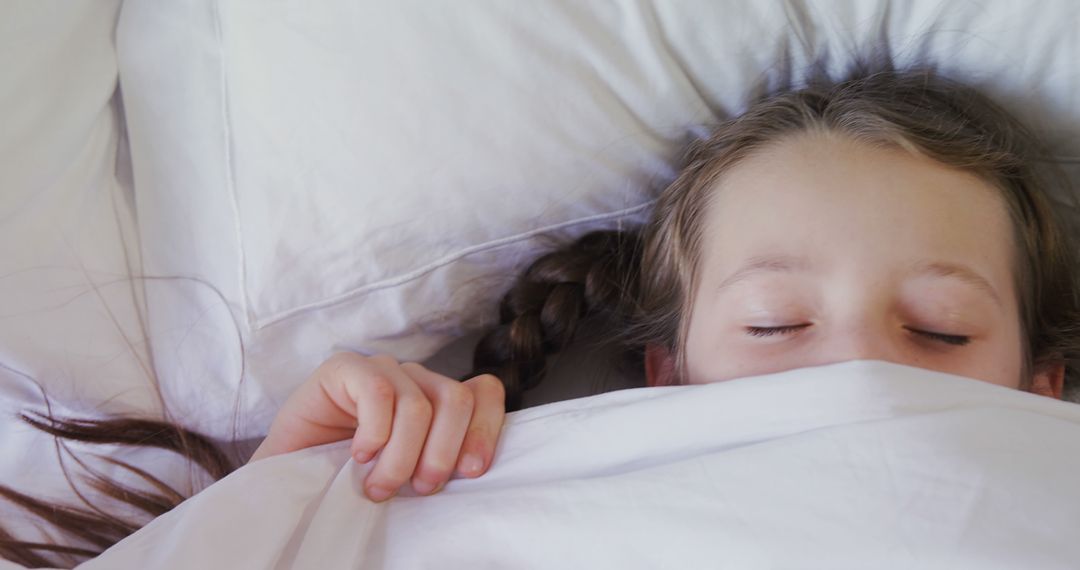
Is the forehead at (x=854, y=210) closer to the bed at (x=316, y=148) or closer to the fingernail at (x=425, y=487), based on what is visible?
the bed at (x=316, y=148)

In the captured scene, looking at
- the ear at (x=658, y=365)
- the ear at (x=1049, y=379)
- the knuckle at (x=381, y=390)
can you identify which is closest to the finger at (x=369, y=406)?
the knuckle at (x=381, y=390)

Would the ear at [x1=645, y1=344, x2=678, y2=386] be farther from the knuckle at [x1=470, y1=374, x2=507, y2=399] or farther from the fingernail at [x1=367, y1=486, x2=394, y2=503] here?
the fingernail at [x1=367, y1=486, x2=394, y2=503]

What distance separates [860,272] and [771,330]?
0.31 ft

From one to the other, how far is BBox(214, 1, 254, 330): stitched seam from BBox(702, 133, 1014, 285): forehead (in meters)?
0.47

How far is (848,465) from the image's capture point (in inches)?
26.5

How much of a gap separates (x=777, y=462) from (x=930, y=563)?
0.12 meters

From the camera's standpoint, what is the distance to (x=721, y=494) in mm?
684

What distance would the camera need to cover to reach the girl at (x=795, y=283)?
0.83 meters

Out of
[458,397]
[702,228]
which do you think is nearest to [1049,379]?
[702,228]

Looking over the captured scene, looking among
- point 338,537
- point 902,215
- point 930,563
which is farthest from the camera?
point 902,215

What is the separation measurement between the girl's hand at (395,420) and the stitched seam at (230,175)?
0.11 metres

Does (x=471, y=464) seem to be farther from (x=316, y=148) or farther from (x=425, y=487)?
(x=316, y=148)

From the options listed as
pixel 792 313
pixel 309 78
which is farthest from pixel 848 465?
pixel 309 78

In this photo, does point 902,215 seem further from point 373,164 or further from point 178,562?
point 178,562
